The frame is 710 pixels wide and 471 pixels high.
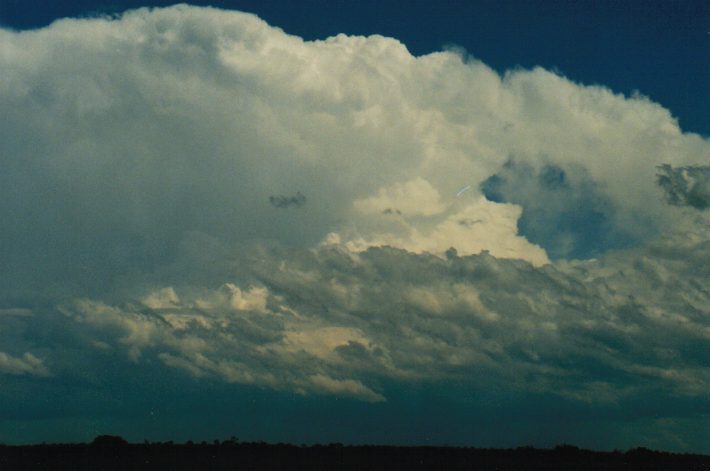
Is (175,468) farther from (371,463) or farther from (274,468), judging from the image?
(371,463)

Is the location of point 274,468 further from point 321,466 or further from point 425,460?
point 425,460

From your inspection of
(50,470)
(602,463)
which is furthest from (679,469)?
(50,470)

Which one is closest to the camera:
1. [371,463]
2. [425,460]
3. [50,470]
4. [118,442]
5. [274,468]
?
[50,470]

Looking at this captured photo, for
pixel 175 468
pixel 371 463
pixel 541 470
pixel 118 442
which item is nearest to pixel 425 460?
pixel 371 463

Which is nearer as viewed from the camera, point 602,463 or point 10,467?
point 10,467

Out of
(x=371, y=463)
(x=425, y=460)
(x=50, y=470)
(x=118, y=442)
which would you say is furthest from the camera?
(x=118, y=442)

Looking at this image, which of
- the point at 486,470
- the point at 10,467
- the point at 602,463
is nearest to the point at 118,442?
the point at 10,467

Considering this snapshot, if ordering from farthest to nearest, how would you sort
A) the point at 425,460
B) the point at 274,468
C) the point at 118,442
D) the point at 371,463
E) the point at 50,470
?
the point at 118,442 < the point at 425,460 < the point at 371,463 < the point at 274,468 < the point at 50,470

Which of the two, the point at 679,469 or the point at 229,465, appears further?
the point at 679,469
